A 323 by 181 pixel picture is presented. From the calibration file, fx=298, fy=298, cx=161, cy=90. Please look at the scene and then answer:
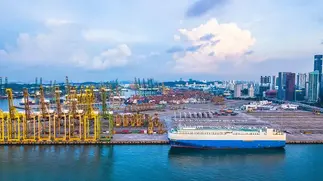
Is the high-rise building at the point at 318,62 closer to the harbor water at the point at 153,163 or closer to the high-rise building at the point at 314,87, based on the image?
the high-rise building at the point at 314,87

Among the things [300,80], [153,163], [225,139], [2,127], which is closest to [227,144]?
[225,139]

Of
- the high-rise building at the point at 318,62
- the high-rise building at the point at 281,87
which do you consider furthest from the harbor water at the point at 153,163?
the high-rise building at the point at 318,62

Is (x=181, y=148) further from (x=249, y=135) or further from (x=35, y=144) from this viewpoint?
(x=35, y=144)

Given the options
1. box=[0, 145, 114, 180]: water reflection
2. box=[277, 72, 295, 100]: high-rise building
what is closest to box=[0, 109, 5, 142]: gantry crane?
box=[0, 145, 114, 180]: water reflection

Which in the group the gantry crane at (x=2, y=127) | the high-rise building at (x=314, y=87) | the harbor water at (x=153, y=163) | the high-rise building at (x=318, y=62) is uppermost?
the high-rise building at (x=318, y=62)

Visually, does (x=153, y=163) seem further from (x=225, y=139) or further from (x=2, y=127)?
(x=2, y=127)

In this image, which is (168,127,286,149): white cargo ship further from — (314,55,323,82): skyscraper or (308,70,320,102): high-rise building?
(314,55,323,82): skyscraper

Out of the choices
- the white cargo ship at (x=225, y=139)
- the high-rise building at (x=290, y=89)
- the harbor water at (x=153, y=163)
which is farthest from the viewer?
the high-rise building at (x=290, y=89)
